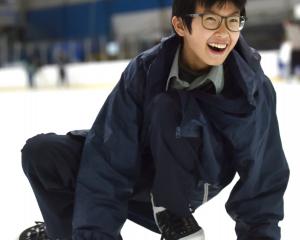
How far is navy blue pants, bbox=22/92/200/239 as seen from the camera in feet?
3.24

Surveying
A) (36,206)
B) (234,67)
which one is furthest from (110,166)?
(36,206)

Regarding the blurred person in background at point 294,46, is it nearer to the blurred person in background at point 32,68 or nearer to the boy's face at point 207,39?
the blurred person in background at point 32,68

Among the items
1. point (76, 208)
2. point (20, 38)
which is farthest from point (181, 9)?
point (20, 38)

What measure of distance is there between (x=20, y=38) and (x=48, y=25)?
80cm

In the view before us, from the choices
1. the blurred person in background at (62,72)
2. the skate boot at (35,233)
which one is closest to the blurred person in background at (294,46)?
the blurred person in background at (62,72)

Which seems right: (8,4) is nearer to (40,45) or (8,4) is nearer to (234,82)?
(40,45)

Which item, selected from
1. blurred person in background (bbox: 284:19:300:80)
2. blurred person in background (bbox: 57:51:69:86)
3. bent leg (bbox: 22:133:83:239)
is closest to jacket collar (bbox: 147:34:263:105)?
bent leg (bbox: 22:133:83:239)

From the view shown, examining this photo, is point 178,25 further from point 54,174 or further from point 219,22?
point 54,174

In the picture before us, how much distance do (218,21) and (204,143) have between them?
9.2 inches

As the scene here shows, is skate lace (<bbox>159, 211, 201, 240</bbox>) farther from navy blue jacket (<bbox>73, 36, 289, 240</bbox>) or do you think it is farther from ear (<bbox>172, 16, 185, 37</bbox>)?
ear (<bbox>172, 16, 185, 37</bbox>)

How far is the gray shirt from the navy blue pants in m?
0.03

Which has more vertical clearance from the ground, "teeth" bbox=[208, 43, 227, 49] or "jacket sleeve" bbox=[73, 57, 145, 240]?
"teeth" bbox=[208, 43, 227, 49]

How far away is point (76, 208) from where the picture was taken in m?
1.01

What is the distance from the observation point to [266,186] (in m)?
1.03
